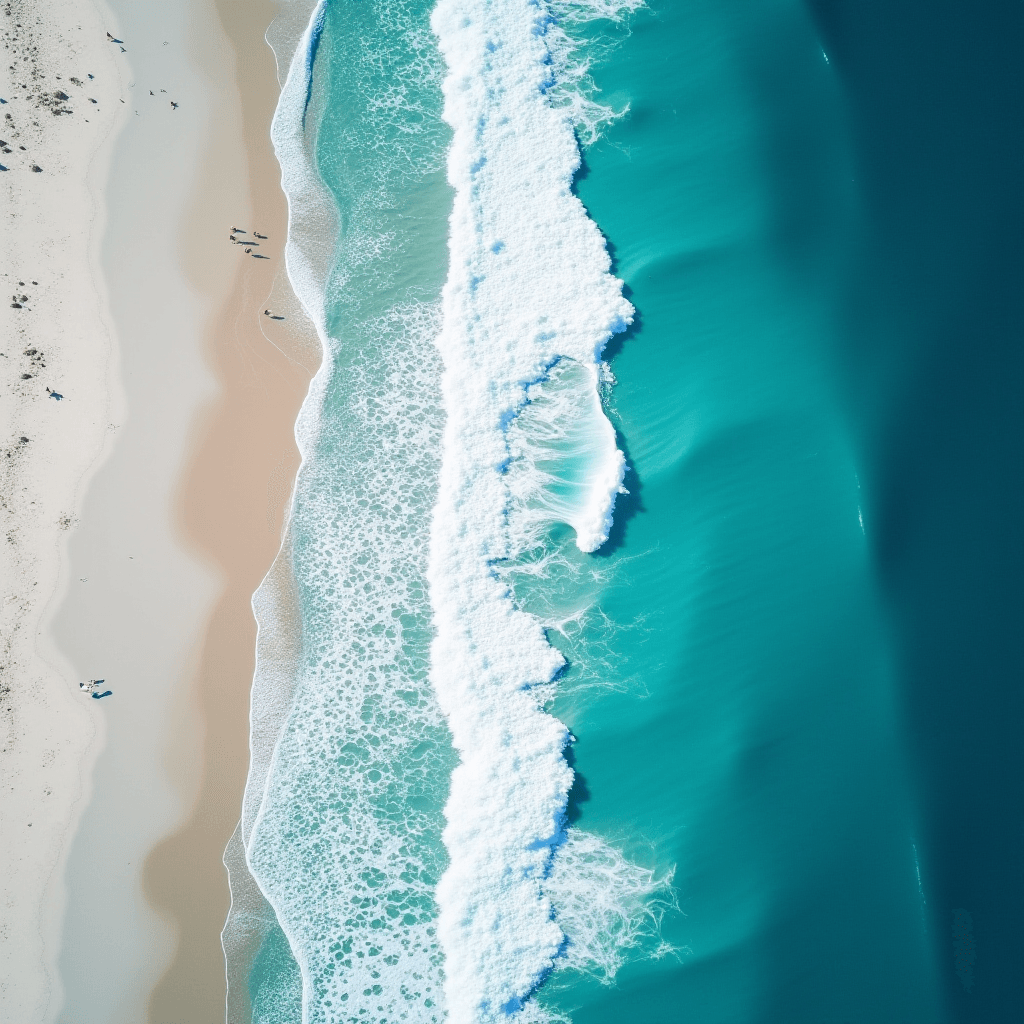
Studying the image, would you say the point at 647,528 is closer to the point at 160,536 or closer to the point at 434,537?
the point at 434,537

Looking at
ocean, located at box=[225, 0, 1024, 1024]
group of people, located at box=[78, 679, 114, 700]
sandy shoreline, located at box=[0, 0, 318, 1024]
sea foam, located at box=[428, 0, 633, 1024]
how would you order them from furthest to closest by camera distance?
1. group of people, located at box=[78, 679, 114, 700]
2. sandy shoreline, located at box=[0, 0, 318, 1024]
3. sea foam, located at box=[428, 0, 633, 1024]
4. ocean, located at box=[225, 0, 1024, 1024]

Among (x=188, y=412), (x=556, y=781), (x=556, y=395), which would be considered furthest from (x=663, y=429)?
(x=188, y=412)

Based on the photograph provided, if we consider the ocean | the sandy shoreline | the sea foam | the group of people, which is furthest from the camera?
the group of people

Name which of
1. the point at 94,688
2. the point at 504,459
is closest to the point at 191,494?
the point at 94,688

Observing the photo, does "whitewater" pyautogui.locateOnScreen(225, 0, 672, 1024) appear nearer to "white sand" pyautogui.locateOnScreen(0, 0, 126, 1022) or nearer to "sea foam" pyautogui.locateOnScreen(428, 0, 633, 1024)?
"sea foam" pyautogui.locateOnScreen(428, 0, 633, 1024)

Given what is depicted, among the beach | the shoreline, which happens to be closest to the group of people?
the beach

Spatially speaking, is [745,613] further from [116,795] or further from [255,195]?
[255,195]

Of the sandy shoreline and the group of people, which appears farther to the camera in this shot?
the group of people
